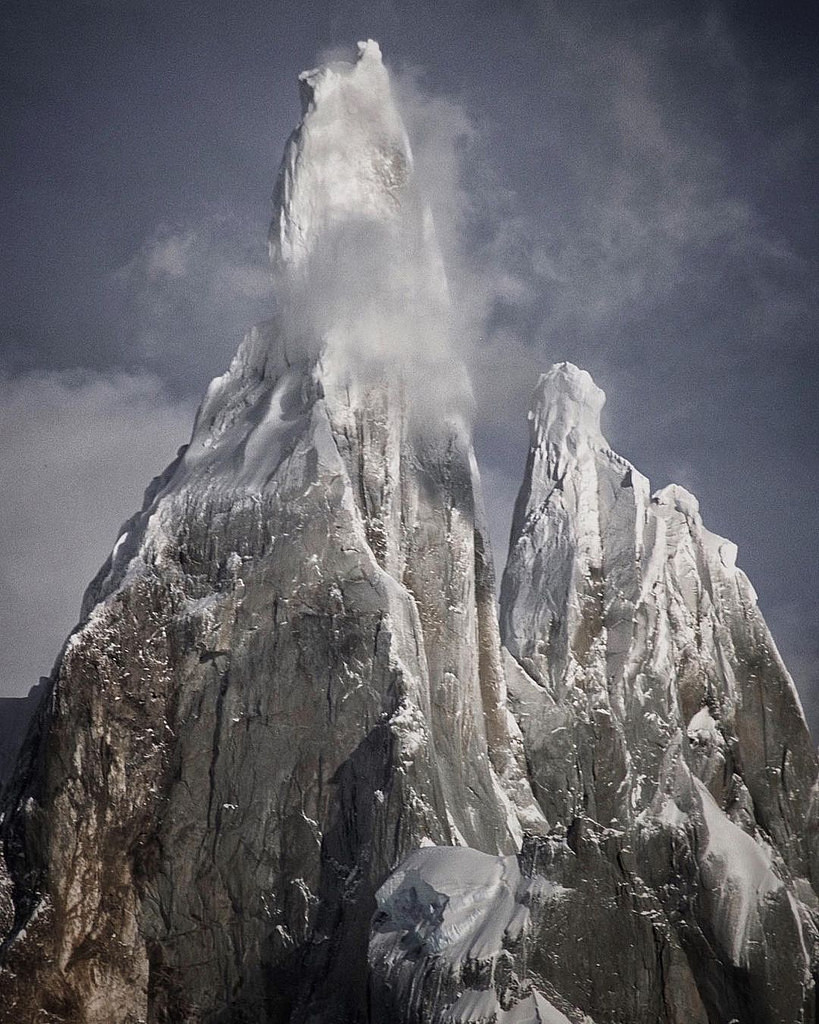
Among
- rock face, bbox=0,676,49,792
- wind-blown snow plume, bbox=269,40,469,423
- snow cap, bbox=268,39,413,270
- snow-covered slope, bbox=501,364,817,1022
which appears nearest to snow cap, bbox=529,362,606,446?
snow-covered slope, bbox=501,364,817,1022

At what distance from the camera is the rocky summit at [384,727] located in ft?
146

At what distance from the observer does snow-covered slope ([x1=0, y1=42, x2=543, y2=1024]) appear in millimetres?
47438

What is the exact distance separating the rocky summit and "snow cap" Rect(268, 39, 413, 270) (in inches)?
5.6

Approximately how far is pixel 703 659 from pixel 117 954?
27.9 metres

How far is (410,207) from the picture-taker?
62344 mm

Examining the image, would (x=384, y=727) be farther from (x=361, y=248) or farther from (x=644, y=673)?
(x=361, y=248)

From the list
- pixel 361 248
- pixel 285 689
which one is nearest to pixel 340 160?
pixel 361 248

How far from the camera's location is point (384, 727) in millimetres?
49406

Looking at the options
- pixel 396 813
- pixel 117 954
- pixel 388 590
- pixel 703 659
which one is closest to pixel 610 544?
pixel 703 659

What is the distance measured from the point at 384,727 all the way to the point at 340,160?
2647 cm

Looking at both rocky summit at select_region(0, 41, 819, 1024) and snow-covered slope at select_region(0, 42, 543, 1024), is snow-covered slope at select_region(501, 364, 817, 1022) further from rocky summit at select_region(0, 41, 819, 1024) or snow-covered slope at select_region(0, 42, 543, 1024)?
snow-covered slope at select_region(0, 42, 543, 1024)

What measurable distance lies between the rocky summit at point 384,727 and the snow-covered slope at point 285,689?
12 centimetres

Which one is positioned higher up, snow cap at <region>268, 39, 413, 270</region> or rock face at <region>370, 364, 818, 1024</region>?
snow cap at <region>268, 39, 413, 270</region>

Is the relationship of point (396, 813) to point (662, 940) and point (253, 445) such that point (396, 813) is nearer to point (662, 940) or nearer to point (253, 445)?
point (662, 940)
